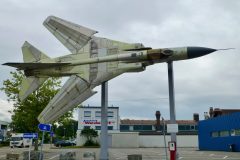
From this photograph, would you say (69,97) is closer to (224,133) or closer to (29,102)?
(29,102)

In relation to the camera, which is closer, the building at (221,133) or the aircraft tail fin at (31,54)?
the aircraft tail fin at (31,54)

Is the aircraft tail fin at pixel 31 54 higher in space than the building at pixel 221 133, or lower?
higher

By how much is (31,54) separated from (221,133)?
3353 cm

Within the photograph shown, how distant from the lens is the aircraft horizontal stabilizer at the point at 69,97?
19.6 metres

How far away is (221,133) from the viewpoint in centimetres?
4672

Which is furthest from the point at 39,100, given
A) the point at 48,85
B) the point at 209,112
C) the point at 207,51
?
the point at 209,112

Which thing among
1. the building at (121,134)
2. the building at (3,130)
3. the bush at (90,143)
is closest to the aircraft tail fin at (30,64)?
the building at (121,134)

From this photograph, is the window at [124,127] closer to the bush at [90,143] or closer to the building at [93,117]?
the building at [93,117]

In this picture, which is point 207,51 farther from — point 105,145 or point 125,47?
point 105,145

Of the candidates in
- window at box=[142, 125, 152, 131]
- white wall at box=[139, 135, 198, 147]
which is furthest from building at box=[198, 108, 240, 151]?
window at box=[142, 125, 152, 131]

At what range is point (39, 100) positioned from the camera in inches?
1452

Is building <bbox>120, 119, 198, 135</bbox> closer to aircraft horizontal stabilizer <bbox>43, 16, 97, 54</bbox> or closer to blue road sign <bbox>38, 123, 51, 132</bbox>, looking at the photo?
aircraft horizontal stabilizer <bbox>43, 16, 97, 54</bbox>

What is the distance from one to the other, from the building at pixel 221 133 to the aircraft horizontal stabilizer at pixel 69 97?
27.1 meters

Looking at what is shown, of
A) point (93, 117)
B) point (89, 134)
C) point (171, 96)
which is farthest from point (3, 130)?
point (171, 96)
